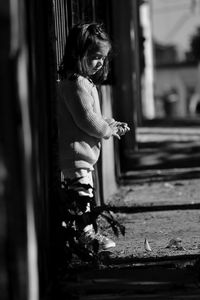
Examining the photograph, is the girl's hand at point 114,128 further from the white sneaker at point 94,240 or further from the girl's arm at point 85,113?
the white sneaker at point 94,240

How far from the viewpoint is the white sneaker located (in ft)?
19.6

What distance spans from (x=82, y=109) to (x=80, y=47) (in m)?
0.43

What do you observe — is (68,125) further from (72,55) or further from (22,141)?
(22,141)

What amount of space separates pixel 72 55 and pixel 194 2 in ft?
151

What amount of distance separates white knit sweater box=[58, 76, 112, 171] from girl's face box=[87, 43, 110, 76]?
0.36 feet

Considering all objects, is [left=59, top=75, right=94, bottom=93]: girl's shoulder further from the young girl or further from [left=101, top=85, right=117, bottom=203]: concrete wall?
[left=101, top=85, right=117, bottom=203]: concrete wall

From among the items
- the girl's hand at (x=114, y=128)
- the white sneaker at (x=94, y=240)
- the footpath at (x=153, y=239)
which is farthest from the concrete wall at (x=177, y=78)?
the white sneaker at (x=94, y=240)

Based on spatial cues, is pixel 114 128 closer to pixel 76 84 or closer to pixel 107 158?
pixel 76 84

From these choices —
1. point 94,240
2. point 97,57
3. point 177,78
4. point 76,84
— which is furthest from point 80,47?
point 177,78

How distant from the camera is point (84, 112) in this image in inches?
251

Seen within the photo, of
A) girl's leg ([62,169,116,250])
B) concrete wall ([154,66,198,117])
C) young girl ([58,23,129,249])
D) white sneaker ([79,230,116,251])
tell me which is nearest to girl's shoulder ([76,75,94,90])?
young girl ([58,23,129,249])

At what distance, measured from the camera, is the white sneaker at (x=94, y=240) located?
596 cm

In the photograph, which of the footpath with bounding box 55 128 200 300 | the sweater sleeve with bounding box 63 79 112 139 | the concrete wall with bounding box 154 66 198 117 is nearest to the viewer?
the footpath with bounding box 55 128 200 300

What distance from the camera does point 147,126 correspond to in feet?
70.4
